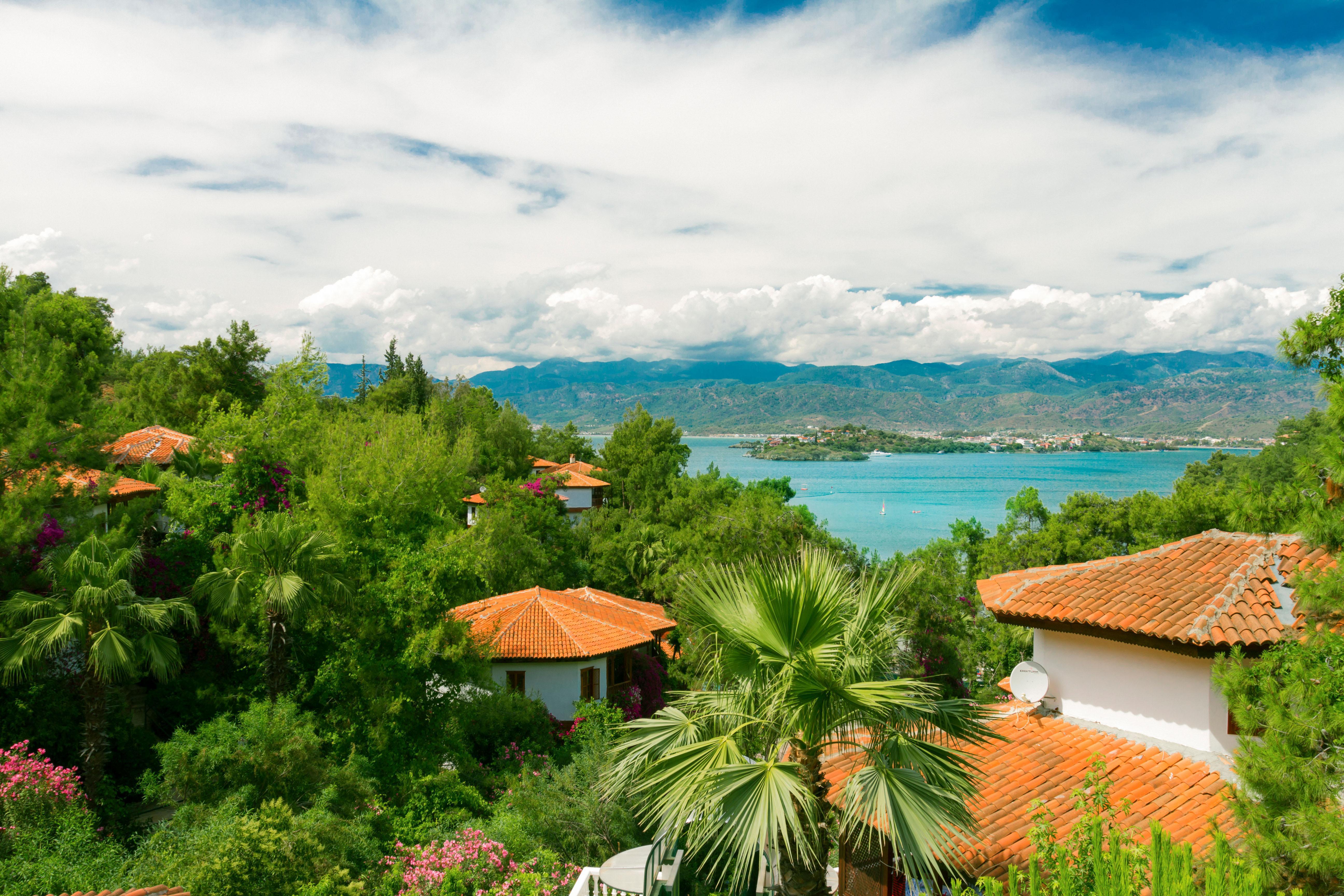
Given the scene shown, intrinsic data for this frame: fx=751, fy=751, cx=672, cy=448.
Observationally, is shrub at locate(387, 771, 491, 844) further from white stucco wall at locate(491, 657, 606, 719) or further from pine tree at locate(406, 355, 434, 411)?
pine tree at locate(406, 355, 434, 411)

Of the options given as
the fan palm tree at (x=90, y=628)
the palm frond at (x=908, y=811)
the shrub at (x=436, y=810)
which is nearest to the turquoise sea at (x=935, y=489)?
the shrub at (x=436, y=810)

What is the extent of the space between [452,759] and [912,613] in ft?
66.1

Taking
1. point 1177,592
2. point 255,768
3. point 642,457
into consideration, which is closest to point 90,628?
point 255,768

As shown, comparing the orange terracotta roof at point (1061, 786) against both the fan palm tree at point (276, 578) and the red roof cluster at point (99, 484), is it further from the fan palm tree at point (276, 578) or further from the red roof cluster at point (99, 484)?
the red roof cluster at point (99, 484)

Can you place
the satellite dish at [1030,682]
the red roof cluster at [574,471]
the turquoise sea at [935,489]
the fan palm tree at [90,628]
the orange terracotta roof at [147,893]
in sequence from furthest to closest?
the turquoise sea at [935,489] → the red roof cluster at [574,471] → the fan palm tree at [90,628] → the satellite dish at [1030,682] → the orange terracotta roof at [147,893]

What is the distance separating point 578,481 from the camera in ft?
178

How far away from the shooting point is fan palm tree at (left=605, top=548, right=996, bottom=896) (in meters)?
6.10

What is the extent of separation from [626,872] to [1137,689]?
23.6ft

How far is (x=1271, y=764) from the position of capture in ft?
18.2

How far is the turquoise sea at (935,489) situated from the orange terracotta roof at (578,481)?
3168cm

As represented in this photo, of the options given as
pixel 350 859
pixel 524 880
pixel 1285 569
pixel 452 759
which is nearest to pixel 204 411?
pixel 452 759

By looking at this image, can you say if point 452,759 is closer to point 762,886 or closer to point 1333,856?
point 762,886

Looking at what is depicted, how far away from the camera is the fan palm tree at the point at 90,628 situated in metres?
12.7

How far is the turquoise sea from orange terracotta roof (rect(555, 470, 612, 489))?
31676mm
